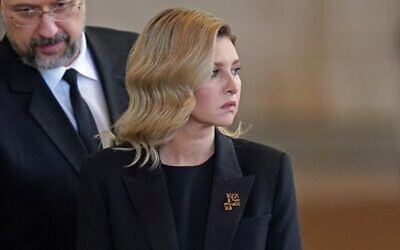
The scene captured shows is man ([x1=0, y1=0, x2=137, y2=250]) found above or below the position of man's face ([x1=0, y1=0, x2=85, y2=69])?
below

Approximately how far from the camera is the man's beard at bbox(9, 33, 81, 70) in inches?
78.6

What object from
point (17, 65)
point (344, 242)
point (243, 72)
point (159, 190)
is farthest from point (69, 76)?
point (344, 242)

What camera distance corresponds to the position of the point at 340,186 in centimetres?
407

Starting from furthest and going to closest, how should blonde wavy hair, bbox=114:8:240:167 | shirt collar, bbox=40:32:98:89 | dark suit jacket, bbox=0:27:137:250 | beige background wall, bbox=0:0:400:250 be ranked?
beige background wall, bbox=0:0:400:250, shirt collar, bbox=40:32:98:89, dark suit jacket, bbox=0:27:137:250, blonde wavy hair, bbox=114:8:240:167

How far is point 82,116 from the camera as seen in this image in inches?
80.4

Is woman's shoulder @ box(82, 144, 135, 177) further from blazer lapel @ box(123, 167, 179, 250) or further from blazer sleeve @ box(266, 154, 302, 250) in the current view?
blazer sleeve @ box(266, 154, 302, 250)

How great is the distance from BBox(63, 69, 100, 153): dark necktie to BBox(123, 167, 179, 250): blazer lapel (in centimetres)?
24

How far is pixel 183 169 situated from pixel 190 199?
0.20 feet

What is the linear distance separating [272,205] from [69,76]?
22.2 inches

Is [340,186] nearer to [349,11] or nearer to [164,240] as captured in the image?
[349,11]

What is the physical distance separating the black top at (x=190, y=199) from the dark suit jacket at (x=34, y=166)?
10.6 inches

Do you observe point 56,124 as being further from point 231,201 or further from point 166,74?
point 231,201

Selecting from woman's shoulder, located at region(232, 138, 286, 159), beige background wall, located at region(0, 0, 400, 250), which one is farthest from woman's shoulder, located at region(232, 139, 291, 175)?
beige background wall, located at region(0, 0, 400, 250)

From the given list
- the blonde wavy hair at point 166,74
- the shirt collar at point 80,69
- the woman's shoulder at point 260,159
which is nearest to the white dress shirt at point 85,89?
the shirt collar at point 80,69
